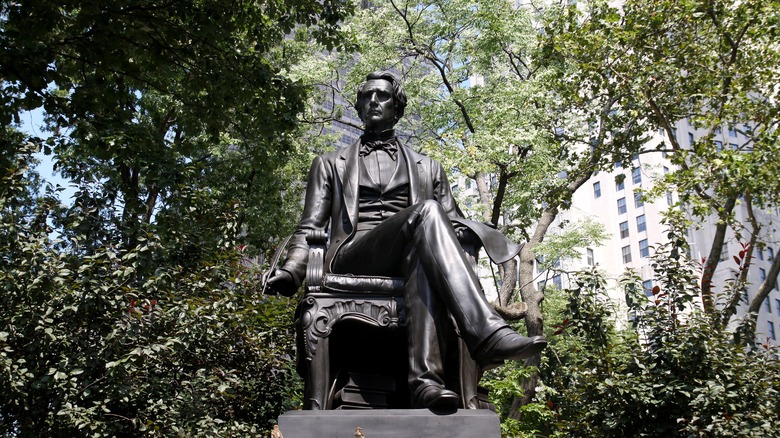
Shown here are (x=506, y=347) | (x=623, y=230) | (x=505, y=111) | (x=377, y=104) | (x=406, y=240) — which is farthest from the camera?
(x=623, y=230)

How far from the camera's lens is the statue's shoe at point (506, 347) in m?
4.20

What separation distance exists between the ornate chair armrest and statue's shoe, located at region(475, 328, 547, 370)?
3.98 ft

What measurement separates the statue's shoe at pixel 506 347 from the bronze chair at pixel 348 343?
1.32 feet

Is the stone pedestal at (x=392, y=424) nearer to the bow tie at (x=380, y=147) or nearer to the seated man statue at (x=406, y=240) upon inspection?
the seated man statue at (x=406, y=240)

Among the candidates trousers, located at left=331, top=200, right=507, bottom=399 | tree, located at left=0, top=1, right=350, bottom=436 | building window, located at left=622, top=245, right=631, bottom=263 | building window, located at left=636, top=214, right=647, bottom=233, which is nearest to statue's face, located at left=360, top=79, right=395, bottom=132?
trousers, located at left=331, top=200, right=507, bottom=399

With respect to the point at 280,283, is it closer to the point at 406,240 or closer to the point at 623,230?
the point at 406,240

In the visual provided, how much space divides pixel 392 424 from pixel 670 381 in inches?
252

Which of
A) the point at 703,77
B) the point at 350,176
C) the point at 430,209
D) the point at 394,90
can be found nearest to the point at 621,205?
the point at 703,77

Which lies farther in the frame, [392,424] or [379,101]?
[379,101]

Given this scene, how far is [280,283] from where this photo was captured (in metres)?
5.20

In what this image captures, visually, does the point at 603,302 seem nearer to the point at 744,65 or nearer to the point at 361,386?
the point at 744,65

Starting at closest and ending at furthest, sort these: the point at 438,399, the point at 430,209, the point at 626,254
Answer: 1. the point at 438,399
2. the point at 430,209
3. the point at 626,254

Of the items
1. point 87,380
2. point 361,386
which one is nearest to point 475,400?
point 361,386

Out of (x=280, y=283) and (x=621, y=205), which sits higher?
(x=621, y=205)
